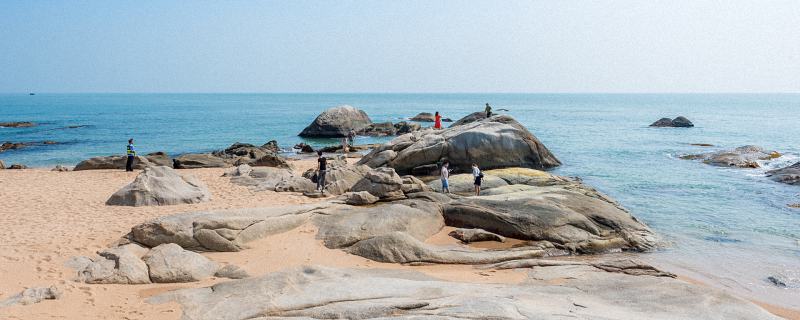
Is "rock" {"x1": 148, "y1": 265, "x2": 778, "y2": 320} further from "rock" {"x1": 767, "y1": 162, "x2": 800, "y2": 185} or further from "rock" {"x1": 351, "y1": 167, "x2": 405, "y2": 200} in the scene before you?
"rock" {"x1": 767, "y1": 162, "x2": 800, "y2": 185}

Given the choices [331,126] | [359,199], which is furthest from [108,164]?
[331,126]

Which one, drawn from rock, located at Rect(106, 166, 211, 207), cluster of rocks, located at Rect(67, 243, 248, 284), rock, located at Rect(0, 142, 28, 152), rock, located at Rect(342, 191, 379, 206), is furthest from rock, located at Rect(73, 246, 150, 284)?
rock, located at Rect(0, 142, 28, 152)

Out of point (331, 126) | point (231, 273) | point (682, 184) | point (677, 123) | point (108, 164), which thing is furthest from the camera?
point (677, 123)

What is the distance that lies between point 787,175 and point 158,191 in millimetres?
31357

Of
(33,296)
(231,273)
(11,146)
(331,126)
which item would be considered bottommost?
(11,146)

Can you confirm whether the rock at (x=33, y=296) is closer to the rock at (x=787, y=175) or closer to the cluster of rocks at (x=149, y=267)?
the cluster of rocks at (x=149, y=267)

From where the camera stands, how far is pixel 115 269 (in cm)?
1133

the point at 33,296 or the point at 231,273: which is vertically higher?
the point at 33,296

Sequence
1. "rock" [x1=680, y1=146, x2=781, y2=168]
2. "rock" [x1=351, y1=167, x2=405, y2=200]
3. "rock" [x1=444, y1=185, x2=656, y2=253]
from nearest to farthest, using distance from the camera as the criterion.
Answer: "rock" [x1=444, y1=185, x2=656, y2=253] < "rock" [x1=351, y1=167, x2=405, y2=200] < "rock" [x1=680, y1=146, x2=781, y2=168]

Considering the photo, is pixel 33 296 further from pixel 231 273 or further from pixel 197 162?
pixel 197 162

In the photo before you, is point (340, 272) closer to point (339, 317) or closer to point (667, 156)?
point (339, 317)

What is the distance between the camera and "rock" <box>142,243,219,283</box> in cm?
1144

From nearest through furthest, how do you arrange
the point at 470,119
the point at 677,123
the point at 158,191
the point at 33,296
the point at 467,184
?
the point at 33,296 → the point at 158,191 → the point at 467,184 → the point at 470,119 → the point at 677,123

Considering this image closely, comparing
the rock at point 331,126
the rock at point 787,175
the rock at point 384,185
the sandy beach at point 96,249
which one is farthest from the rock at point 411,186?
the rock at point 331,126
